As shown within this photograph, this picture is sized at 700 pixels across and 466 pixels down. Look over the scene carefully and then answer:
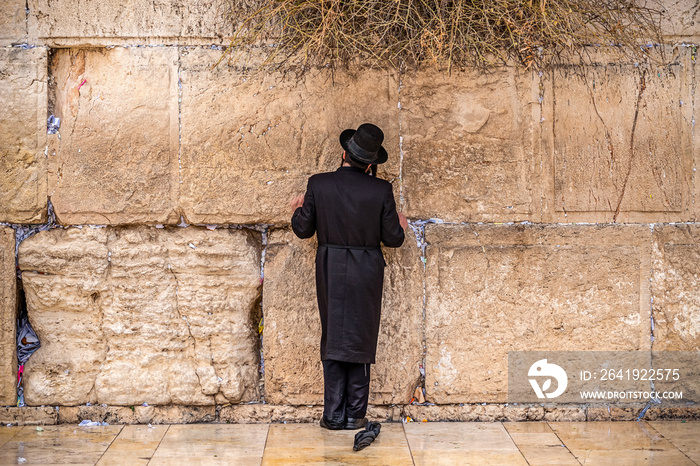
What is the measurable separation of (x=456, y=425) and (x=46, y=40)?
325 centimetres

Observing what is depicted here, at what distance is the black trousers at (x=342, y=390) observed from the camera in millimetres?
3748

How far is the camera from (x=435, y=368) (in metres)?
4.05

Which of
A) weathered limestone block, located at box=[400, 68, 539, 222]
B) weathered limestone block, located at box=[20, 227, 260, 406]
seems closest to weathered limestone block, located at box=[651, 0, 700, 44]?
weathered limestone block, located at box=[400, 68, 539, 222]

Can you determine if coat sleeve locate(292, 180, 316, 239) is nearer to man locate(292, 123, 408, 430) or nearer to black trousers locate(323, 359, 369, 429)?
man locate(292, 123, 408, 430)

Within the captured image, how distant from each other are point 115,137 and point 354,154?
143 centimetres

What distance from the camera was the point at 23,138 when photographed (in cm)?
396

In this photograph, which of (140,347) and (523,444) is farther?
(140,347)

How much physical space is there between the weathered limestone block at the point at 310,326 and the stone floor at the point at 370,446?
8.9 inches

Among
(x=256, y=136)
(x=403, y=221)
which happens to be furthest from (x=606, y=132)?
(x=256, y=136)

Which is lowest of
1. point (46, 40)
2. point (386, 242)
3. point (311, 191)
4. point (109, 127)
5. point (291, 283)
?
point (291, 283)

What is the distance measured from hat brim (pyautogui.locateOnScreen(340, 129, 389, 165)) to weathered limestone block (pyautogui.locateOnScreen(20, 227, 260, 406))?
81 cm

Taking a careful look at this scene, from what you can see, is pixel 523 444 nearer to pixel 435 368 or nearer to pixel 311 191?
pixel 435 368

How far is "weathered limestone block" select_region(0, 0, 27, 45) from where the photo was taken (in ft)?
12.9

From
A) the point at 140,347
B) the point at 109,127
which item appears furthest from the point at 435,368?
the point at 109,127
